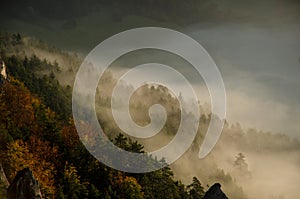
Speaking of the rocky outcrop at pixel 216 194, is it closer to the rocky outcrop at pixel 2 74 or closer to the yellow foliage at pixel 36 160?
the yellow foliage at pixel 36 160

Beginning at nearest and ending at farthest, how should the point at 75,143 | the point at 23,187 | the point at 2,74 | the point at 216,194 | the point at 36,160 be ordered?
the point at 23,187
the point at 216,194
the point at 36,160
the point at 75,143
the point at 2,74

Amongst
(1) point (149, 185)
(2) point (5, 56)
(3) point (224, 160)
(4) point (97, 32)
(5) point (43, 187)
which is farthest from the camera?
(3) point (224, 160)

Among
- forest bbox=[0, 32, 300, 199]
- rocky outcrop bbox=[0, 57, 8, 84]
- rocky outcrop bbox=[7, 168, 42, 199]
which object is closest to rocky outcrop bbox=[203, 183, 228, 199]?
rocky outcrop bbox=[7, 168, 42, 199]

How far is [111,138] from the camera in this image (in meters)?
37.5

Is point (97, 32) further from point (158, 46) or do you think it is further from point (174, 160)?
point (174, 160)

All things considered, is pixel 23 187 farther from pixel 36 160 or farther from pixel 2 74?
pixel 2 74

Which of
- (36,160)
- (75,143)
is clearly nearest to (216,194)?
(36,160)

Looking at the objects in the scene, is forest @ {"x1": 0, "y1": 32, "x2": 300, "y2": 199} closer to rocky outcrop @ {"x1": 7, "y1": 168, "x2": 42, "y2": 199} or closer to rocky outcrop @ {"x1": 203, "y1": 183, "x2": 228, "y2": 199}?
rocky outcrop @ {"x1": 7, "y1": 168, "x2": 42, "y2": 199}

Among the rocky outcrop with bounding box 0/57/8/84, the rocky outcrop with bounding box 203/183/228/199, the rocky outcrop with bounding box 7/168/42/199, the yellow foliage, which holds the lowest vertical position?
the rocky outcrop with bounding box 7/168/42/199

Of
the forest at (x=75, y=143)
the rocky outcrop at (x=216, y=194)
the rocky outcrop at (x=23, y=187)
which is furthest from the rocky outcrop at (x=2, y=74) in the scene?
the rocky outcrop at (x=216, y=194)

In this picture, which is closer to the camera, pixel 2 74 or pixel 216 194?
pixel 216 194

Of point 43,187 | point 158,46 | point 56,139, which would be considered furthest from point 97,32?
point 43,187

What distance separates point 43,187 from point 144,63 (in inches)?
503

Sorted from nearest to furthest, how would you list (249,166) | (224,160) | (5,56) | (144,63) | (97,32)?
(144,63)
(97,32)
(5,56)
(224,160)
(249,166)
